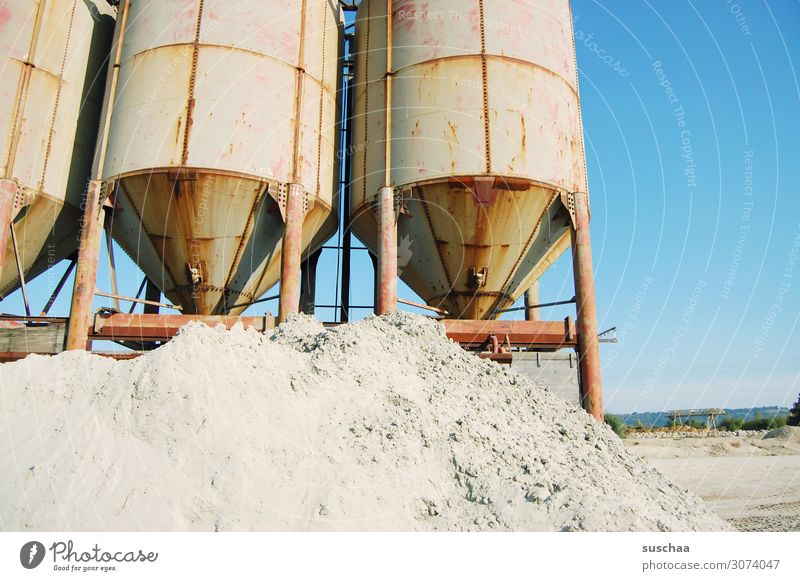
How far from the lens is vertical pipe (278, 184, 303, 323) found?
32.2 feet

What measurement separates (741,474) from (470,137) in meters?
9.74

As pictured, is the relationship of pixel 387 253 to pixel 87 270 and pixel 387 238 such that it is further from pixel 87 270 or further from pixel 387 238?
pixel 87 270

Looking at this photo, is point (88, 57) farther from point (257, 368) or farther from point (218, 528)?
point (218, 528)

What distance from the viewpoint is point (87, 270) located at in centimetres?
975

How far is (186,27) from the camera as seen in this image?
10359 mm

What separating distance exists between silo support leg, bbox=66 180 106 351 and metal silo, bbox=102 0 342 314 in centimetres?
38

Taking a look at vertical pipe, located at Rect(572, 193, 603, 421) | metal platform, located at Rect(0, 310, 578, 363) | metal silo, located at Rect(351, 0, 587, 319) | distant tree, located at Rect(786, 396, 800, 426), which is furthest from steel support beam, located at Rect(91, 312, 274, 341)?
distant tree, located at Rect(786, 396, 800, 426)

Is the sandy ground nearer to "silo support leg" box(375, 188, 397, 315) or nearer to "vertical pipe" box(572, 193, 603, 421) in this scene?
"vertical pipe" box(572, 193, 603, 421)

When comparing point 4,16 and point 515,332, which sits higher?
point 4,16

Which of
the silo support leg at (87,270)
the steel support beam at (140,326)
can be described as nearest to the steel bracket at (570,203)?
the steel support beam at (140,326)

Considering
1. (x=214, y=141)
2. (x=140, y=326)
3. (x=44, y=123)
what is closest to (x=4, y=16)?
(x=44, y=123)

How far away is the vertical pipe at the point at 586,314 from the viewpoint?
380 inches

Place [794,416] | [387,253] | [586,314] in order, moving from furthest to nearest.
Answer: [794,416]
[387,253]
[586,314]
